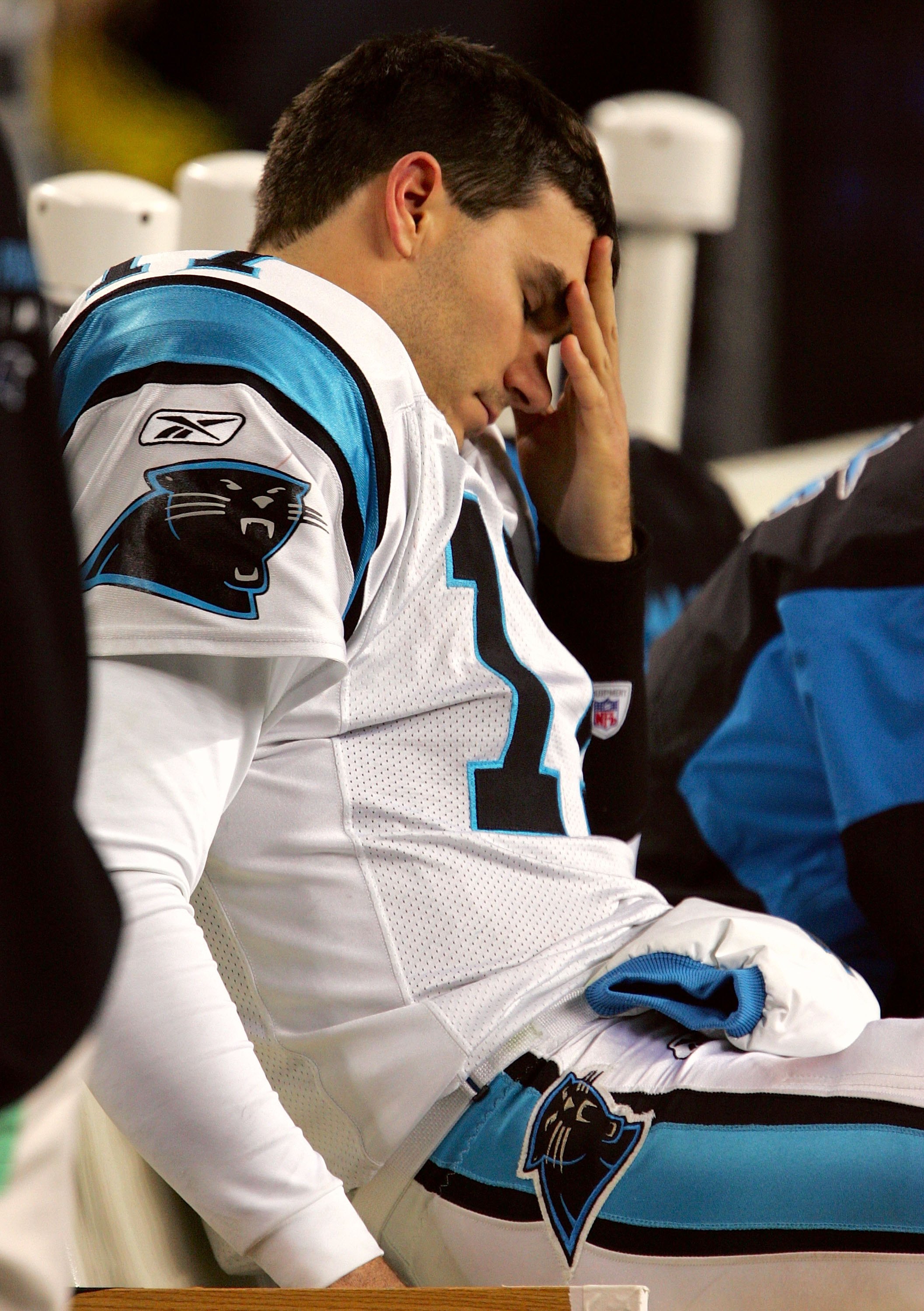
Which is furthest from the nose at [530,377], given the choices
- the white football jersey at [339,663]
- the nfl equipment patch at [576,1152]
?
the nfl equipment patch at [576,1152]

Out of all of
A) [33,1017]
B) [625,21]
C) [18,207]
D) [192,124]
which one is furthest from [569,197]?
[625,21]

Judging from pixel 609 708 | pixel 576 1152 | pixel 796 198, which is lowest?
pixel 576 1152

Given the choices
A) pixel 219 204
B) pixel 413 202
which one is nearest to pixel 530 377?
pixel 413 202

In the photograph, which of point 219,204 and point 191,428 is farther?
point 219,204

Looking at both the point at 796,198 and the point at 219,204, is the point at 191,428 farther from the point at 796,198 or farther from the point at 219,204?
the point at 796,198

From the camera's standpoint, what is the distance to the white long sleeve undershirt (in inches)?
26.5

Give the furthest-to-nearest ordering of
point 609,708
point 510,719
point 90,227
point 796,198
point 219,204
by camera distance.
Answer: point 796,198 < point 219,204 < point 90,227 < point 609,708 < point 510,719

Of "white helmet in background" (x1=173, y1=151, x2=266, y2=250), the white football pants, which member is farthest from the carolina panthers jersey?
"white helmet in background" (x1=173, y1=151, x2=266, y2=250)

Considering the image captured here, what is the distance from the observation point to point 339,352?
0.81 m

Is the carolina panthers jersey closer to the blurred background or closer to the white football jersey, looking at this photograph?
the white football jersey

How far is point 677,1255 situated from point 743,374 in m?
3.30

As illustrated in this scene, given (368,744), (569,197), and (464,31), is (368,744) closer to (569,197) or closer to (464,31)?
(569,197)

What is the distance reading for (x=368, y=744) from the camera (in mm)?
847

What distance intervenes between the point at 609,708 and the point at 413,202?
0.40 meters
